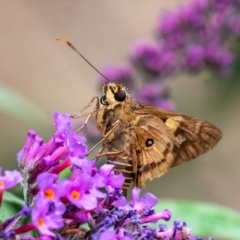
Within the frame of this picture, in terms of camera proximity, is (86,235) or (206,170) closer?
(86,235)

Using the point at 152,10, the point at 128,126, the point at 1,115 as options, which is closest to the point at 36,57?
the point at 1,115

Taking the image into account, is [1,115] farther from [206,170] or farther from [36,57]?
[206,170]

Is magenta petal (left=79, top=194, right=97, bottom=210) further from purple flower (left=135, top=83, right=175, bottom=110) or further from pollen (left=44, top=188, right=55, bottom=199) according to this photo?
purple flower (left=135, top=83, right=175, bottom=110)

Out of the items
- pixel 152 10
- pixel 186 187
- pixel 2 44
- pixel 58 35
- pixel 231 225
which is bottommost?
pixel 231 225

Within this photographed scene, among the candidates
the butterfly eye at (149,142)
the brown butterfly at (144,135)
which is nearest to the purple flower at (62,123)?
the brown butterfly at (144,135)

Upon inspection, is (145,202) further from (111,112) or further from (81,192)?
(111,112)

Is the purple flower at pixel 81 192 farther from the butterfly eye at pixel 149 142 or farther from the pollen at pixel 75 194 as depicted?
the butterfly eye at pixel 149 142

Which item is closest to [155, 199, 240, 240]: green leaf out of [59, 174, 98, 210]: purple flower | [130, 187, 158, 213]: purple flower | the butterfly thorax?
the butterfly thorax
